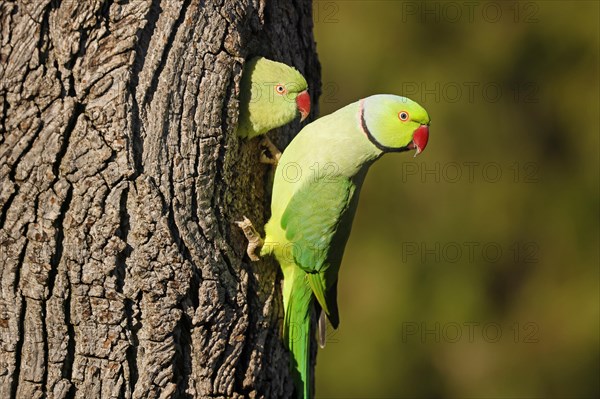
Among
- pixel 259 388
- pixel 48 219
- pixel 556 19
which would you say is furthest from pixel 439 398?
pixel 48 219

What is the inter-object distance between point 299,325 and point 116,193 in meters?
1.04

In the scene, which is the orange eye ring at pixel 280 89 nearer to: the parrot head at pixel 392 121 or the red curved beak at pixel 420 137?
the parrot head at pixel 392 121

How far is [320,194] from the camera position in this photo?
305 centimetres

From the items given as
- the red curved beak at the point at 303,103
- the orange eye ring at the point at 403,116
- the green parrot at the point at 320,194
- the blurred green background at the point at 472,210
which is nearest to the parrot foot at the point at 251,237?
the green parrot at the point at 320,194

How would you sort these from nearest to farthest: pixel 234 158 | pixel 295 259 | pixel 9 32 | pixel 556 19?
pixel 9 32 → pixel 234 158 → pixel 295 259 → pixel 556 19

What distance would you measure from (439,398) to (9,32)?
17.3 ft

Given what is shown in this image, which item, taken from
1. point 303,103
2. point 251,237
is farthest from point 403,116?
point 251,237

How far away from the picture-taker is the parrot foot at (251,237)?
2832 millimetres

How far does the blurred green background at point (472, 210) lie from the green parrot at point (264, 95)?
3.40 m

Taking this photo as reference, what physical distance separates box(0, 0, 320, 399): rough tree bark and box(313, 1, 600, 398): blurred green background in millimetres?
3684

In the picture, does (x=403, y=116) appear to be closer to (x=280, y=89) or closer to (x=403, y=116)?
(x=403, y=116)

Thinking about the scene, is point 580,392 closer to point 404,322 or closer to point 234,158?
point 404,322

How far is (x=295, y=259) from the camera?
305 cm

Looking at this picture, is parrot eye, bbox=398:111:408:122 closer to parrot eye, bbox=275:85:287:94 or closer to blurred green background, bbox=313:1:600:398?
parrot eye, bbox=275:85:287:94
